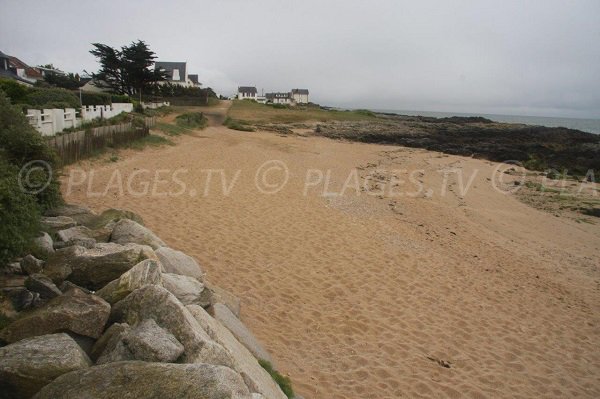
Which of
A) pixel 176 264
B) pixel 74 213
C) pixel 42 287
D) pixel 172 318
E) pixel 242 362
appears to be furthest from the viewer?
pixel 74 213

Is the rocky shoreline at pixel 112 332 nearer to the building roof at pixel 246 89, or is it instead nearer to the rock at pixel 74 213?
the rock at pixel 74 213

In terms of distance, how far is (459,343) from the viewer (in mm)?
5941

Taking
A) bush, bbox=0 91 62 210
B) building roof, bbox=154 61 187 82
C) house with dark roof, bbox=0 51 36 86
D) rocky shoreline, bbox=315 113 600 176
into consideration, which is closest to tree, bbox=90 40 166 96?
house with dark roof, bbox=0 51 36 86

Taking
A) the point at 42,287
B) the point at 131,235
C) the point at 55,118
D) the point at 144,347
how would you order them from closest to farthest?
the point at 144,347
the point at 42,287
the point at 131,235
the point at 55,118

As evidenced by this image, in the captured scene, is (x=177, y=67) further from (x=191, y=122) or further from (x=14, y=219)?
(x=14, y=219)

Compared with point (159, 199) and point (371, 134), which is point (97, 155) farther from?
point (371, 134)

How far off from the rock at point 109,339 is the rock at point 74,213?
136 inches

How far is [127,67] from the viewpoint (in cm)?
4238

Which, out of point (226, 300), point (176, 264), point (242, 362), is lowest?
point (226, 300)

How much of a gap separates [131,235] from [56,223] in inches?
44.7

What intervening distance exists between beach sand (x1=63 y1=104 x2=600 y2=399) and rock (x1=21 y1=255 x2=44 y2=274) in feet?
9.06

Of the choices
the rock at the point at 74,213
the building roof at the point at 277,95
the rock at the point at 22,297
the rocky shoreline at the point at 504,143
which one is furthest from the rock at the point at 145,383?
the building roof at the point at 277,95

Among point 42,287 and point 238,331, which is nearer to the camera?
point 42,287

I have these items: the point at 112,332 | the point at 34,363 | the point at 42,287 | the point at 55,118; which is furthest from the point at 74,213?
the point at 55,118
